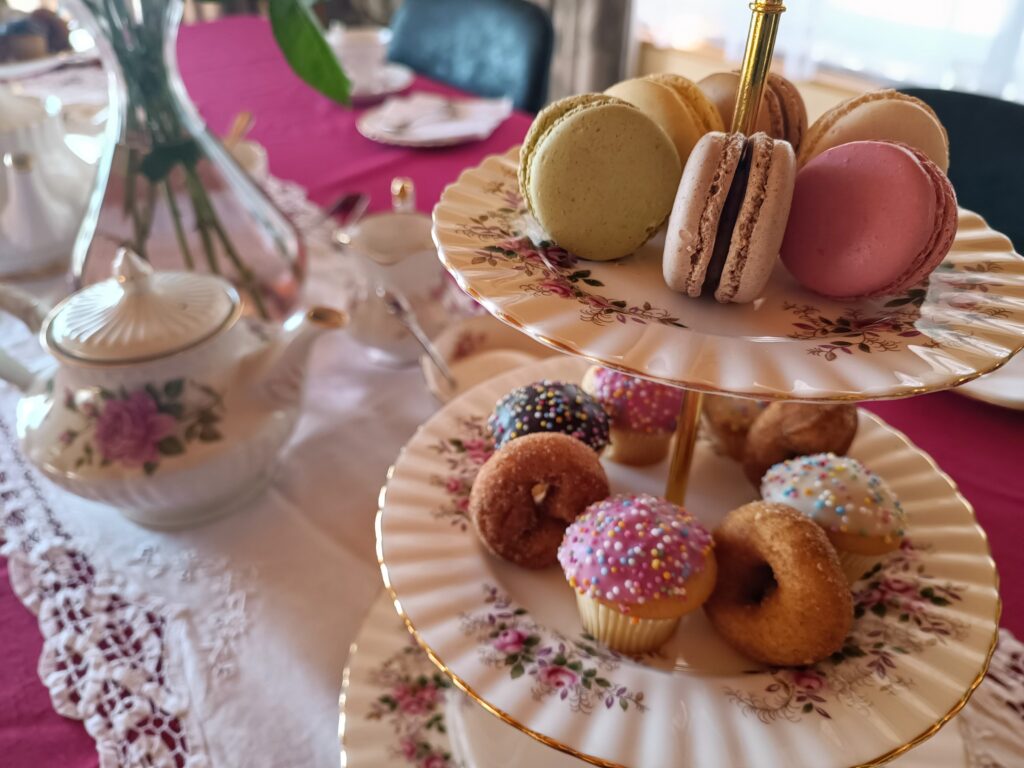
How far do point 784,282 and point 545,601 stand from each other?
0.78 feet

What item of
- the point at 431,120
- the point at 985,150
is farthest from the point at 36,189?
the point at 985,150

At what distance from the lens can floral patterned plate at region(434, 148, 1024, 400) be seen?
0.96 ft

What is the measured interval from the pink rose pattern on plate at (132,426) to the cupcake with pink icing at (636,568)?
0.31 metres

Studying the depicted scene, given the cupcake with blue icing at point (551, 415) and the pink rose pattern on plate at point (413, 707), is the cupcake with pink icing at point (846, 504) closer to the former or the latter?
the cupcake with blue icing at point (551, 415)

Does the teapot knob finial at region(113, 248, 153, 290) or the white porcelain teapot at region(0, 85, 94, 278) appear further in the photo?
the white porcelain teapot at region(0, 85, 94, 278)

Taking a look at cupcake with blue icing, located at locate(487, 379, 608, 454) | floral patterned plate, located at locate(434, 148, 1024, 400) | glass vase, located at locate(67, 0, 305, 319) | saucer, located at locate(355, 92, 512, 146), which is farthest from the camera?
saucer, located at locate(355, 92, 512, 146)

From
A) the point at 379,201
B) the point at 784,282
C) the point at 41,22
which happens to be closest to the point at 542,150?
the point at 784,282

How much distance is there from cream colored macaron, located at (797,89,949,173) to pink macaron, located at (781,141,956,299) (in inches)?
1.2

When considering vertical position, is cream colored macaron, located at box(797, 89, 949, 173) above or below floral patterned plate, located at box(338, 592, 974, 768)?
above

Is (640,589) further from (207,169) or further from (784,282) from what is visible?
(207,169)

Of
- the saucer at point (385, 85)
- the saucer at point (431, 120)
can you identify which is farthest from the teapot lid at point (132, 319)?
the saucer at point (385, 85)

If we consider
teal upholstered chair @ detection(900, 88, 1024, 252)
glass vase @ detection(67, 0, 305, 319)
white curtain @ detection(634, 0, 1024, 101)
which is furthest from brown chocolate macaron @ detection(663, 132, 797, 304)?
white curtain @ detection(634, 0, 1024, 101)

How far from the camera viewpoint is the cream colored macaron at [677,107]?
372mm

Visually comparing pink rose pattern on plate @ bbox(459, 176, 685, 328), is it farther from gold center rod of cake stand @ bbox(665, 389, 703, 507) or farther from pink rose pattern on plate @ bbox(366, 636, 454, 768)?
pink rose pattern on plate @ bbox(366, 636, 454, 768)
